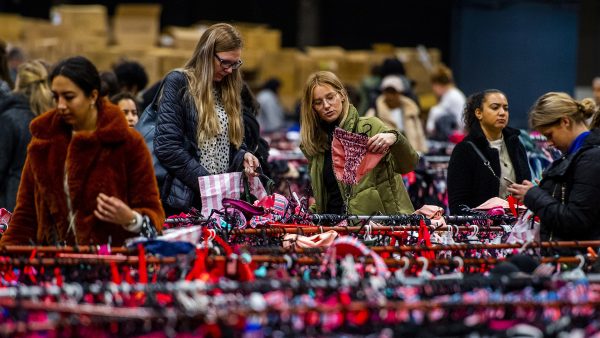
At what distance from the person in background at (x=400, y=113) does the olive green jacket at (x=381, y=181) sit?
4.17 meters

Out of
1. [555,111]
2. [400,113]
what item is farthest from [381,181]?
[400,113]

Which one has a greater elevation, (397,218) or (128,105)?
(128,105)

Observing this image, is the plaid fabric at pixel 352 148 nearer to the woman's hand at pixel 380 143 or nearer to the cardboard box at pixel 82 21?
the woman's hand at pixel 380 143

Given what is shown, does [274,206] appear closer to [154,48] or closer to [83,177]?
[83,177]

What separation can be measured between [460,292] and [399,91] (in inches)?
272

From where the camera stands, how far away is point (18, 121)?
734 centimetres

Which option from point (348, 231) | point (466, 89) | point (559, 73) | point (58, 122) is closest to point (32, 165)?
point (58, 122)

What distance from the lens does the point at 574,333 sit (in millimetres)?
3354

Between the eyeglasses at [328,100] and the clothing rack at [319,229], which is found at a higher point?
the eyeglasses at [328,100]

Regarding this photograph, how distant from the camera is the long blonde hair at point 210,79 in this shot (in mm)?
5754

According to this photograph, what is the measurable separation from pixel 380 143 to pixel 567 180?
1.18m

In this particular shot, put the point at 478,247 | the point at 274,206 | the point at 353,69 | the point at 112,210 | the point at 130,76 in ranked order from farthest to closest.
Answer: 1. the point at 353,69
2. the point at 130,76
3. the point at 274,206
4. the point at 478,247
5. the point at 112,210

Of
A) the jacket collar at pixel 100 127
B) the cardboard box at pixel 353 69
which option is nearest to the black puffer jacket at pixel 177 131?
the jacket collar at pixel 100 127

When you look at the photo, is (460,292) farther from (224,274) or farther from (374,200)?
(374,200)
